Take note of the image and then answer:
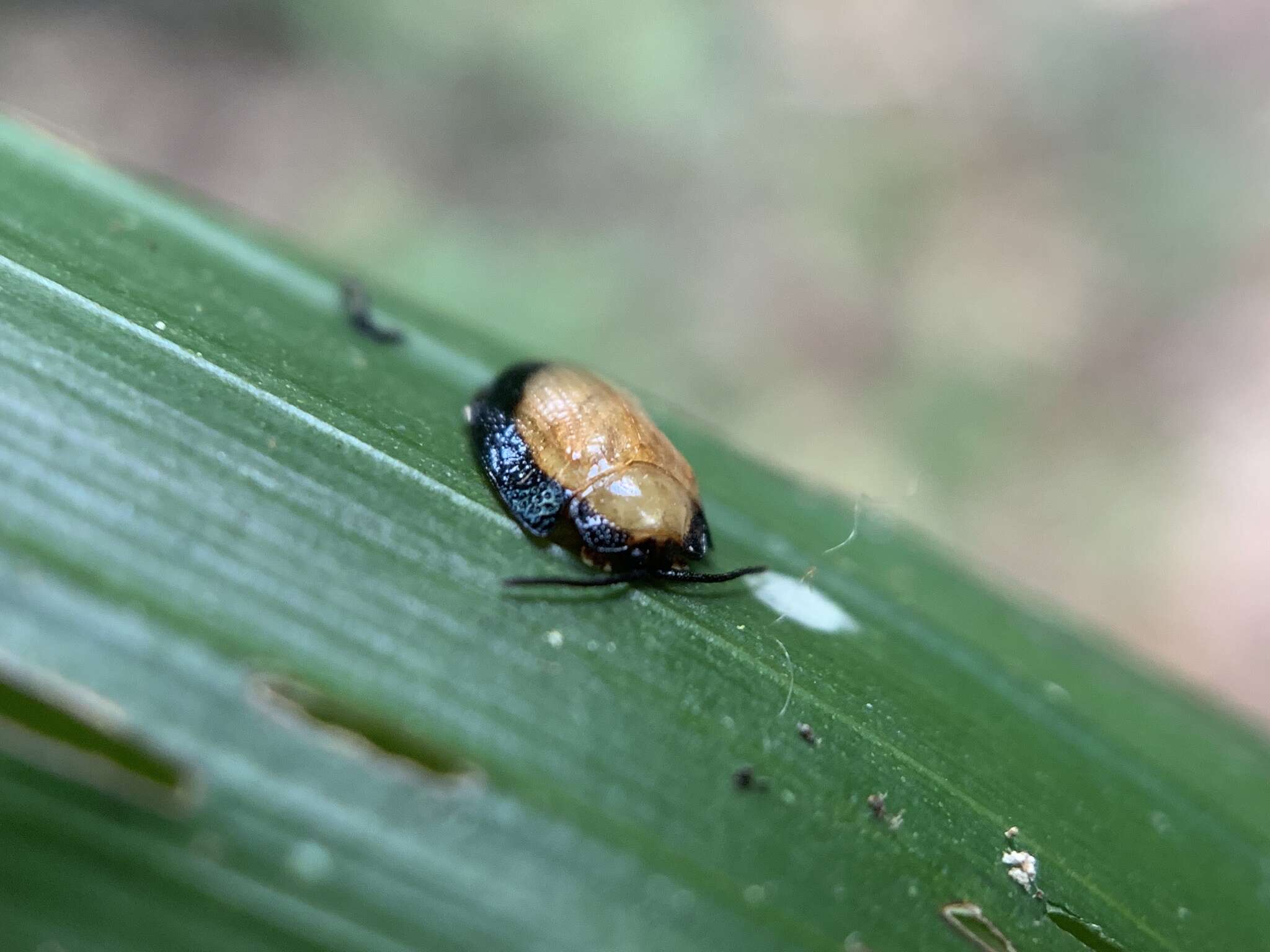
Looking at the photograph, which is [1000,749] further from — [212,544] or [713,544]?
[212,544]

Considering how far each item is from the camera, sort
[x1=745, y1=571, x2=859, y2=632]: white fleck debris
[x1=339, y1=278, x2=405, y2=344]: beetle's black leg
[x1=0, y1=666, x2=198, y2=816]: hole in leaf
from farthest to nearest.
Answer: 1. [x1=339, y1=278, x2=405, y2=344]: beetle's black leg
2. [x1=745, y1=571, x2=859, y2=632]: white fleck debris
3. [x1=0, y1=666, x2=198, y2=816]: hole in leaf

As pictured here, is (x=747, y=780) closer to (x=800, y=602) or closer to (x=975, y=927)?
(x=975, y=927)

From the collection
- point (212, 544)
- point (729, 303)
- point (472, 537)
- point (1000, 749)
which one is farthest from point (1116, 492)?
point (212, 544)

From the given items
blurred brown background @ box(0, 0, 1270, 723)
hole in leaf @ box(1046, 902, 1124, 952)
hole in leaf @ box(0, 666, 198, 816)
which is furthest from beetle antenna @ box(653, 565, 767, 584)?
blurred brown background @ box(0, 0, 1270, 723)

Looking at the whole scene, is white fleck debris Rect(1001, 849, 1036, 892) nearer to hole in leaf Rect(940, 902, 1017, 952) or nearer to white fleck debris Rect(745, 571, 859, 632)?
hole in leaf Rect(940, 902, 1017, 952)

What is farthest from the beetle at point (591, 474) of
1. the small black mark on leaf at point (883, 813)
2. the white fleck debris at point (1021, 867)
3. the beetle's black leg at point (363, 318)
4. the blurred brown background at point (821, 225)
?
the blurred brown background at point (821, 225)

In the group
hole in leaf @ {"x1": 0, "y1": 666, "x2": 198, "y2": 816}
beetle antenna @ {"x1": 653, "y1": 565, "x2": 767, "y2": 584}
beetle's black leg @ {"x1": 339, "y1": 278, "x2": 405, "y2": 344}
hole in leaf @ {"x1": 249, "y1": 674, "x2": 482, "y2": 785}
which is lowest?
hole in leaf @ {"x1": 0, "y1": 666, "x2": 198, "y2": 816}

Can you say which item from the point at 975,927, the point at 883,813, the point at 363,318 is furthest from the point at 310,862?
the point at 363,318
